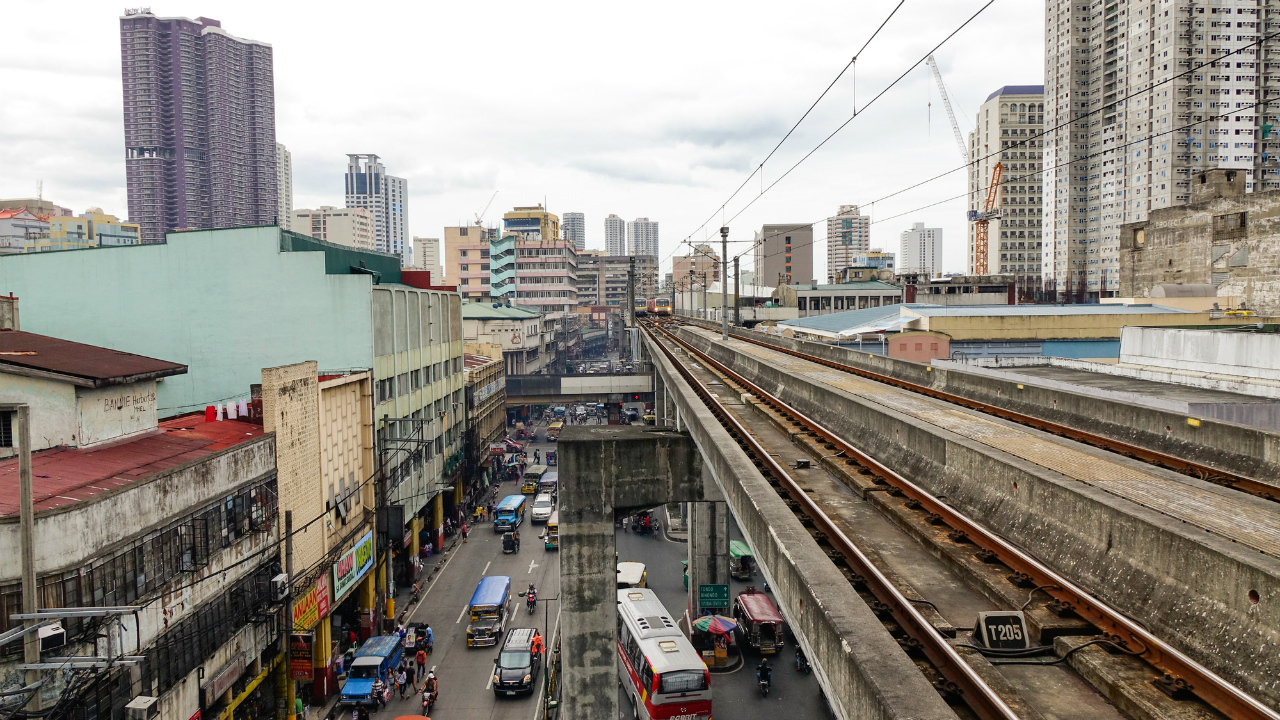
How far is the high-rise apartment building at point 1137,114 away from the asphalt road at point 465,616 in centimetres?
8835

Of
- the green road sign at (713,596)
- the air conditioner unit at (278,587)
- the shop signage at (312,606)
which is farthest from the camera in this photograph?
the green road sign at (713,596)

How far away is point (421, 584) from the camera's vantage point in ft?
113

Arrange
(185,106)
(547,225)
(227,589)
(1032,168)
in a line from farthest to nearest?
(185,106)
(547,225)
(1032,168)
(227,589)

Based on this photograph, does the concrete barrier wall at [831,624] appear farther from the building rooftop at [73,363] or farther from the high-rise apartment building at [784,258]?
the high-rise apartment building at [784,258]

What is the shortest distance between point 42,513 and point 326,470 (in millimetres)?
12046

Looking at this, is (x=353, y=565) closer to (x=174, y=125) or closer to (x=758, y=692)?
(x=758, y=692)

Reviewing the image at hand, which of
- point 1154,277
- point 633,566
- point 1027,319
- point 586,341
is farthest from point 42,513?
point 586,341

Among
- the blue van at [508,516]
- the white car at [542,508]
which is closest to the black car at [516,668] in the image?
the blue van at [508,516]

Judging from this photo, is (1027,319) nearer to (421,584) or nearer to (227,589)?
(421,584)

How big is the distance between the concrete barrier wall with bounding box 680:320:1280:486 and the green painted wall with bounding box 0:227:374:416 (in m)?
20.8

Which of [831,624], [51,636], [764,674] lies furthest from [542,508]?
[831,624]

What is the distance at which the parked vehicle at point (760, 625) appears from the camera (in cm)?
2689

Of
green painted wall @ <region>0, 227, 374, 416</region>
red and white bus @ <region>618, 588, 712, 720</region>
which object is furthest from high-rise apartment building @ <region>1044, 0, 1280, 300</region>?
green painted wall @ <region>0, 227, 374, 416</region>

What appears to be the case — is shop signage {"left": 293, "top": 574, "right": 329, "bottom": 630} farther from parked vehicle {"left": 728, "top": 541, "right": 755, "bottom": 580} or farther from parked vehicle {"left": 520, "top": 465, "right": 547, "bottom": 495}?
parked vehicle {"left": 520, "top": 465, "right": 547, "bottom": 495}
